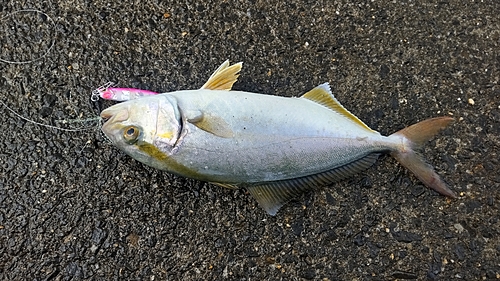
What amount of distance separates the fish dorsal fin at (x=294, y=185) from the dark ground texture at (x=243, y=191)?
0.10 meters

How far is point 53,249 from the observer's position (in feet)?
8.28

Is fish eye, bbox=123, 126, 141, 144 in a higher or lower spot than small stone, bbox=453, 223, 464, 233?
higher

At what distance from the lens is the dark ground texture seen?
2.53 m

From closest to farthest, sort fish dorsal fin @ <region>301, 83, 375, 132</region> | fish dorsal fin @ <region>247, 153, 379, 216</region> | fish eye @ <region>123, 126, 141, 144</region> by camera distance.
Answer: fish eye @ <region>123, 126, 141, 144</region> → fish dorsal fin @ <region>247, 153, 379, 216</region> → fish dorsal fin @ <region>301, 83, 375, 132</region>

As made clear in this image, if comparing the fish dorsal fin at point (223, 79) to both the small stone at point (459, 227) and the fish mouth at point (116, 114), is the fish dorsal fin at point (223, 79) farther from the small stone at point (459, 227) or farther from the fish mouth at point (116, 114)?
the small stone at point (459, 227)

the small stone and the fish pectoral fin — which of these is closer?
the fish pectoral fin

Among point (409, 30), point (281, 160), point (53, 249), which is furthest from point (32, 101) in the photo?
point (409, 30)

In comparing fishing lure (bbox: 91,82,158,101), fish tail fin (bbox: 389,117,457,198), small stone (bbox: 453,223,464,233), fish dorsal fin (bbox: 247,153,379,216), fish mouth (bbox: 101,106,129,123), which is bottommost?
small stone (bbox: 453,223,464,233)

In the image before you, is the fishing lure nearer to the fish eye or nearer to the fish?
the fish

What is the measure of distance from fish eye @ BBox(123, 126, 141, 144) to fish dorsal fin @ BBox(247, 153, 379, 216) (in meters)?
0.67

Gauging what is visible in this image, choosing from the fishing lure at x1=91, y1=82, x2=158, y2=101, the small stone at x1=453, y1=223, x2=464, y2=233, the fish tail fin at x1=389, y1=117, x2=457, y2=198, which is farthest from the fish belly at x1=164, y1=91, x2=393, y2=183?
the small stone at x1=453, y1=223, x2=464, y2=233

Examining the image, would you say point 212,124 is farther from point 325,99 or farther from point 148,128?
point 325,99

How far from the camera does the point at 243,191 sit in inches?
101

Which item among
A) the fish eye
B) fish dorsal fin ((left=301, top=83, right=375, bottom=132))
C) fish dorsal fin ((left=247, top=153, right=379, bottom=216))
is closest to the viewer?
the fish eye
